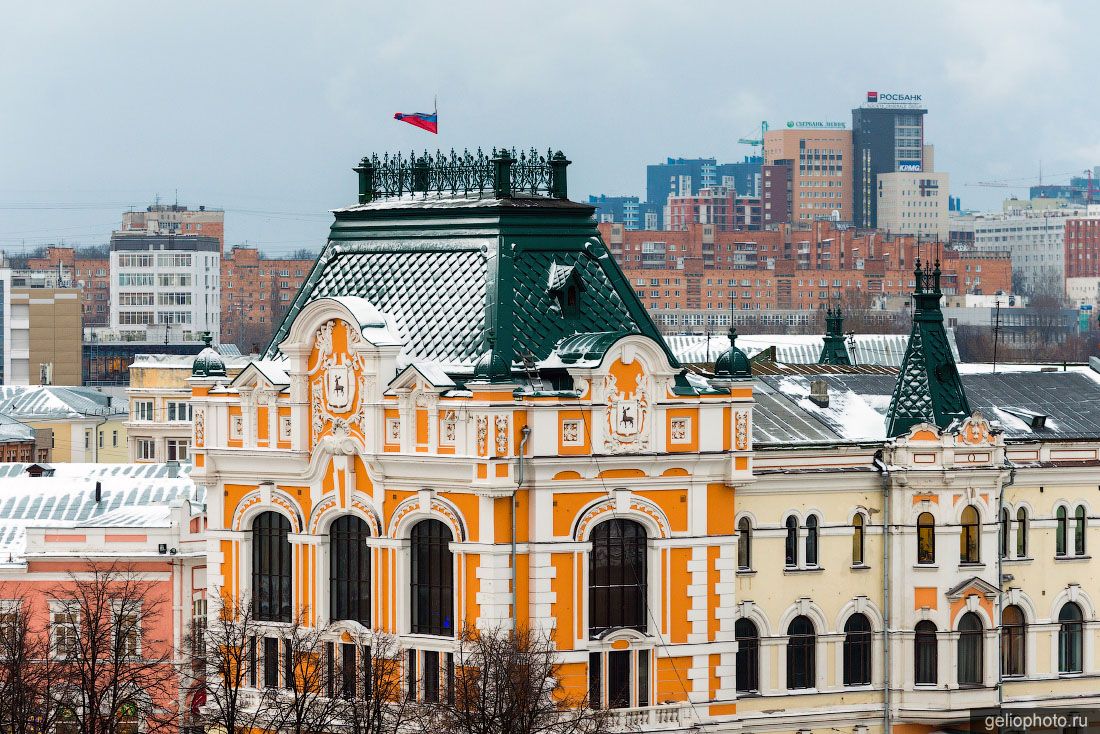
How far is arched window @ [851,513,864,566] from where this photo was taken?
3169 inches

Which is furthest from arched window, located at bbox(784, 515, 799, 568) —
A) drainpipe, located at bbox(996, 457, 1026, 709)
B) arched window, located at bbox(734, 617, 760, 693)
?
drainpipe, located at bbox(996, 457, 1026, 709)

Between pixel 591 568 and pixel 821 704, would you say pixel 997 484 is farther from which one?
pixel 591 568

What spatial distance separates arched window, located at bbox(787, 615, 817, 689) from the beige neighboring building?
74867 millimetres

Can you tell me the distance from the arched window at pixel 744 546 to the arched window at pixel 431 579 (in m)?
8.43

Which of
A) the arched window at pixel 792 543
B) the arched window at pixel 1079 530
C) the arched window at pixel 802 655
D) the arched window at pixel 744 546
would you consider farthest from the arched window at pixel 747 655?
the arched window at pixel 1079 530

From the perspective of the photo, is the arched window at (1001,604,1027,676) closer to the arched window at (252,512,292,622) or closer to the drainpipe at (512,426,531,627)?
the drainpipe at (512,426,531,627)

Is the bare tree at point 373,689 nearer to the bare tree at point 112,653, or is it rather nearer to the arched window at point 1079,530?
the bare tree at point 112,653

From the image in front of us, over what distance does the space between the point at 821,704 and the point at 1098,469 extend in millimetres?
10411

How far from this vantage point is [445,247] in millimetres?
77500

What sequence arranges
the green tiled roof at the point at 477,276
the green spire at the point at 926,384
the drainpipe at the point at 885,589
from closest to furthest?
1. the green tiled roof at the point at 477,276
2. the drainpipe at the point at 885,589
3. the green spire at the point at 926,384

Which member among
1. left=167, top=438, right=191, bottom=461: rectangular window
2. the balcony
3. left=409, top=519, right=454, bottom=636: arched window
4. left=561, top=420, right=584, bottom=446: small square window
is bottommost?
the balcony

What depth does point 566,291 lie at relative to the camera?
75.9 metres

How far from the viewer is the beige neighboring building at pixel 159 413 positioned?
15225cm

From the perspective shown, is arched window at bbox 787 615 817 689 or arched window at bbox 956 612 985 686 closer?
arched window at bbox 787 615 817 689
